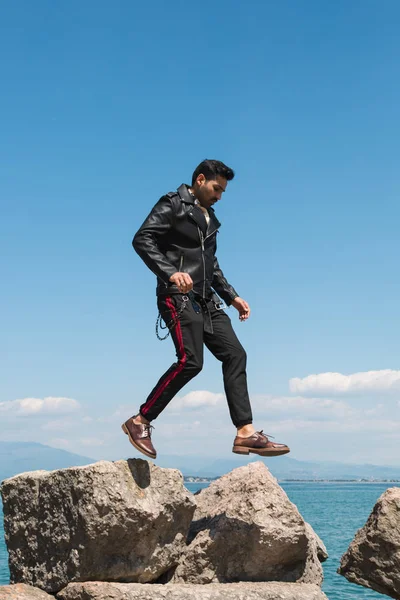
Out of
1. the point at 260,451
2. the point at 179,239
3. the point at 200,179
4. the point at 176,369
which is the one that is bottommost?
the point at 260,451

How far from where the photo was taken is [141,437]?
24.8 feet

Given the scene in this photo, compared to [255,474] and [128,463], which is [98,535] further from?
[255,474]

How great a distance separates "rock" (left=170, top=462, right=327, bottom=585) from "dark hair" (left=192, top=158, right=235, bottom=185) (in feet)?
11.7

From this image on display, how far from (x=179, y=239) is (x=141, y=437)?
2.20 metres

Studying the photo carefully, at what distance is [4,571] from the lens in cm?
2820

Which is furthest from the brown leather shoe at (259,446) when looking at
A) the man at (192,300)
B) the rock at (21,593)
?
the rock at (21,593)

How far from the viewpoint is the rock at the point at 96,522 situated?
7.19 m

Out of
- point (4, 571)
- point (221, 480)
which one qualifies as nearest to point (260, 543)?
point (221, 480)

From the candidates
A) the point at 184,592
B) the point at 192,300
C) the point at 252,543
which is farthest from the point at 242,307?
the point at 184,592

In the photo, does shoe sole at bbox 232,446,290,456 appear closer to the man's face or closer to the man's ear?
the man's face

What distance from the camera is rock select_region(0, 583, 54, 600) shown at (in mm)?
7070

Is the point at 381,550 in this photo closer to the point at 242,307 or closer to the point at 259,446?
the point at 259,446

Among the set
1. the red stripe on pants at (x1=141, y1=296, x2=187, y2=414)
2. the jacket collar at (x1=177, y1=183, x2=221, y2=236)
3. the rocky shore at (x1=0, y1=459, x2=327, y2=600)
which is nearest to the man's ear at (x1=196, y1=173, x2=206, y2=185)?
the jacket collar at (x1=177, y1=183, x2=221, y2=236)

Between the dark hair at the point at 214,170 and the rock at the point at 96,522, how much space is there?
330 cm
